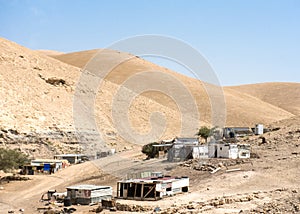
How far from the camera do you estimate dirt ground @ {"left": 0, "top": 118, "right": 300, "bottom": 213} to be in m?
22.3

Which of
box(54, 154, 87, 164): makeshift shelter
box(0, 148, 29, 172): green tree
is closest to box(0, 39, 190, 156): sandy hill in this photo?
box(54, 154, 87, 164): makeshift shelter

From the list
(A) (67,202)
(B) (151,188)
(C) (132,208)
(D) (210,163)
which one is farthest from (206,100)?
(C) (132,208)

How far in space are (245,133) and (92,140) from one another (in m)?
16.8

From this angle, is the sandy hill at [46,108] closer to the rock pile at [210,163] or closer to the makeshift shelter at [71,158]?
the makeshift shelter at [71,158]

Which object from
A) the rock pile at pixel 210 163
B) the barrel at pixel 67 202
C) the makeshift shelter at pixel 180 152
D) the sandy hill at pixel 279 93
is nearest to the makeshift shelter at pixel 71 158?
the makeshift shelter at pixel 180 152

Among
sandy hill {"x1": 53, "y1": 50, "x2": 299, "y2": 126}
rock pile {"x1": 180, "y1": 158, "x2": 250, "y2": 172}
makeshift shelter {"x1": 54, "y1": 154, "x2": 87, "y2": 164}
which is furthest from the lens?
sandy hill {"x1": 53, "y1": 50, "x2": 299, "y2": 126}

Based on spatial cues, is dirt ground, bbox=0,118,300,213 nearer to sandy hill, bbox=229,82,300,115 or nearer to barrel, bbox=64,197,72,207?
barrel, bbox=64,197,72,207

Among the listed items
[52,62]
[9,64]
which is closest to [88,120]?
[9,64]

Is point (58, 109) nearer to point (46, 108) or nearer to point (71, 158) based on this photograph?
point (46, 108)

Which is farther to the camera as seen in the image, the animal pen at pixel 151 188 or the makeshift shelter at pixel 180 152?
the makeshift shelter at pixel 180 152

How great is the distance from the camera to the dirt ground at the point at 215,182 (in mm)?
22312

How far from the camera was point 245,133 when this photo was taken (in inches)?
2094

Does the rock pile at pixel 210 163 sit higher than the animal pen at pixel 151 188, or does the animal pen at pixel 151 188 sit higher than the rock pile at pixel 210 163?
the rock pile at pixel 210 163

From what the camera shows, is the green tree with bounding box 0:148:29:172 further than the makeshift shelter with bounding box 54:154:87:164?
No
